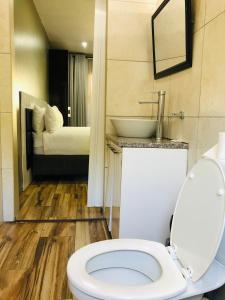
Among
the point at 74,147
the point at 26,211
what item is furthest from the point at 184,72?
the point at 74,147

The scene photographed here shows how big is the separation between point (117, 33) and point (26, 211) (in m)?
1.89

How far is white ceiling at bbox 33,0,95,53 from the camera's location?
400cm

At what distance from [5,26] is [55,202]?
1.79 metres

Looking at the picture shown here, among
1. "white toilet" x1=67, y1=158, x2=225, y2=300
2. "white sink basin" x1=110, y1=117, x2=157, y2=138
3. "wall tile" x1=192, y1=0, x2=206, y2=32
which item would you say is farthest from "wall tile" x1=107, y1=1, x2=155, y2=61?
"white toilet" x1=67, y1=158, x2=225, y2=300

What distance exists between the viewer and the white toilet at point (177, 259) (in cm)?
88

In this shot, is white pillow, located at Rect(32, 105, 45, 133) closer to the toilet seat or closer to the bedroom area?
the bedroom area

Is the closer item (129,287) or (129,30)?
(129,287)

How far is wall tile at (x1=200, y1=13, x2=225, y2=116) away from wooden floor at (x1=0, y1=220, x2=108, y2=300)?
1262mm

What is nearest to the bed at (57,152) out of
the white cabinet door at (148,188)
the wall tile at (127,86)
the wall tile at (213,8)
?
the wall tile at (127,86)

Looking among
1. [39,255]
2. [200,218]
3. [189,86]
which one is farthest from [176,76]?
[39,255]

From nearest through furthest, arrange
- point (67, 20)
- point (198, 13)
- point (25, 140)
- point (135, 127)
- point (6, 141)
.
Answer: point (198, 13), point (135, 127), point (6, 141), point (25, 140), point (67, 20)

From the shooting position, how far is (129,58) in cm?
230

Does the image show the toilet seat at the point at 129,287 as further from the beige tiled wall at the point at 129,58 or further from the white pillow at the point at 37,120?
the white pillow at the point at 37,120

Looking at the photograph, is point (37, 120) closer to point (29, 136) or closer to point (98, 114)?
point (29, 136)
